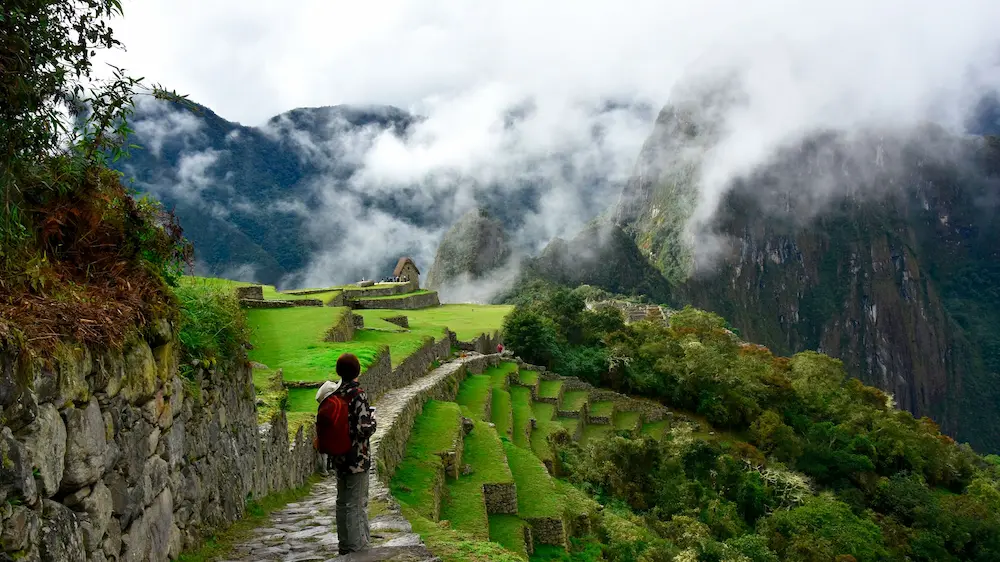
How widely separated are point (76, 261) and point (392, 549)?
9.16 feet

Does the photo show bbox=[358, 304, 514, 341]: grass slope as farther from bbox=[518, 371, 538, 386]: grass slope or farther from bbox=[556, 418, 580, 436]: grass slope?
bbox=[556, 418, 580, 436]: grass slope

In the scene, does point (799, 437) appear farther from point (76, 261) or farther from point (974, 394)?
point (974, 394)

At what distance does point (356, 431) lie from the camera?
14.3 feet

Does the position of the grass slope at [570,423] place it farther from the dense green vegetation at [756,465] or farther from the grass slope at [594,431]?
the dense green vegetation at [756,465]

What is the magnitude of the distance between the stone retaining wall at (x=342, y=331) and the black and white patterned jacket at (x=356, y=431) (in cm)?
1067

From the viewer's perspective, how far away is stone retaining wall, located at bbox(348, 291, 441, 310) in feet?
115

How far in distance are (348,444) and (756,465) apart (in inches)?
900

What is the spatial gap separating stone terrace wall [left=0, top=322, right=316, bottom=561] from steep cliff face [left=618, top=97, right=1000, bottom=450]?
10507 cm

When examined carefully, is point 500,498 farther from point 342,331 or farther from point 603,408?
point 603,408

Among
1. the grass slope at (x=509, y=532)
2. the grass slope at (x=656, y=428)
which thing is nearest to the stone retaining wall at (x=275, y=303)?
the grass slope at (x=509, y=532)

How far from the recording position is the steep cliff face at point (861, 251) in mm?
118000

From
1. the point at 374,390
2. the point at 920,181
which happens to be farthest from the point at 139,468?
the point at 920,181

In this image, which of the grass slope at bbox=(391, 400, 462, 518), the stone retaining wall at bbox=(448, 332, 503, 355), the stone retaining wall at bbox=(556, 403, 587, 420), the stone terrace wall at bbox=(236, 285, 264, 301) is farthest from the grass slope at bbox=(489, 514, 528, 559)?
the stone retaining wall at bbox=(448, 332, 503, 355)

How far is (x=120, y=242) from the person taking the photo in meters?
3.91
